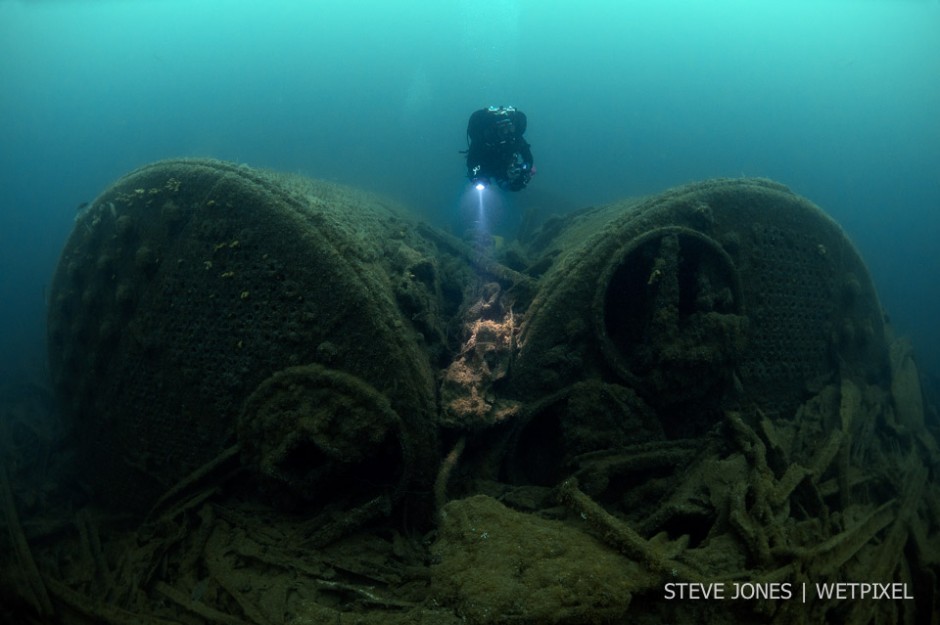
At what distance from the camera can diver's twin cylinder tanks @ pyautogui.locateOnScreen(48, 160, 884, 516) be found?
3.78 meters

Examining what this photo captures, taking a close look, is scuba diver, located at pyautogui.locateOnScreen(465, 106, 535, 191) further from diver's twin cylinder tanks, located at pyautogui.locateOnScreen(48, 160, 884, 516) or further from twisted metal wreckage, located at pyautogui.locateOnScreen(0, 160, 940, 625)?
twisted metal wreckage, located at pyautogui.locateOnScreen(0, 160, 940, 625)

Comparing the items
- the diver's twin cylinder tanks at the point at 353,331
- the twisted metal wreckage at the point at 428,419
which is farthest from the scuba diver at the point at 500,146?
the twisted metal wreckage at the point at 428,419

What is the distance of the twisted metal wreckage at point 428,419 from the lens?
10.1ft

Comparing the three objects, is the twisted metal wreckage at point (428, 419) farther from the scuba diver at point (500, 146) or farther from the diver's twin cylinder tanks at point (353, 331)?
the scuba diver at point (500, 146)

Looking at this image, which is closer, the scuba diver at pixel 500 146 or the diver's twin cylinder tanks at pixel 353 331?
the diver's twin cylinder tanks at pixel 353 331

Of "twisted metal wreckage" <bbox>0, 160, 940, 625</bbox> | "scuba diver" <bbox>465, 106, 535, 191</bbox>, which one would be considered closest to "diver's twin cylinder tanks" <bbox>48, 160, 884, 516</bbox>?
"twisted metal wreckage" <bbox>0, 160, 940, 625</bbox>

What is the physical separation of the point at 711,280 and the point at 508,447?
2608 millimetres

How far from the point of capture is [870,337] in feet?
18.7

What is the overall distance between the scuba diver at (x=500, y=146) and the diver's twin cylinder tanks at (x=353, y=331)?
4536 mm

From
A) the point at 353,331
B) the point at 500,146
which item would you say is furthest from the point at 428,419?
the point at 500,146

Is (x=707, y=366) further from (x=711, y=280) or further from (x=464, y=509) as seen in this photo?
(x=464, y=509)

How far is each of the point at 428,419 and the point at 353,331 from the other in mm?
948

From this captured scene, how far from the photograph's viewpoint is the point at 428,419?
3.79 m

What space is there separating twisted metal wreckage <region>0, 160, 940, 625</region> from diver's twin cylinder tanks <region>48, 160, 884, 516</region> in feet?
0.09
